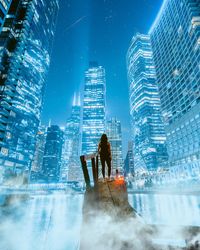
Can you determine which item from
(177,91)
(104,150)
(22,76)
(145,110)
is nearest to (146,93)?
(145,110)

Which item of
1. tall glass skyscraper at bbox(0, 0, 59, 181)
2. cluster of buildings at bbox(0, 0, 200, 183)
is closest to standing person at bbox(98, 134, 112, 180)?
cluster of buildings at bbox(0, 0, 200, 183)

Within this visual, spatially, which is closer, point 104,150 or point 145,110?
point 104,150

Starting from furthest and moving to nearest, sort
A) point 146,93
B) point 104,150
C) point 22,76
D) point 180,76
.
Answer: point 146,93 → point 22,76 → point 180,76 → point 104,150

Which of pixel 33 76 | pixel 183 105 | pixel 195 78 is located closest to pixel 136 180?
pixel 183 105

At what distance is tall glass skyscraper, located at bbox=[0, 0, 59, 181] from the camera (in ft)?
270

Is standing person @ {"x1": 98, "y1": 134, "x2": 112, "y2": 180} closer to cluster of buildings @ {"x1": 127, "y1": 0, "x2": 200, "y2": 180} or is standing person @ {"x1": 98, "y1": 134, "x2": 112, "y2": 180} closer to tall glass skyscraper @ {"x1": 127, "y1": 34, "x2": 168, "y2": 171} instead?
cluster of buildings @ {"x1": 127, "y1": 0, "x2": 200, "y2": 180}

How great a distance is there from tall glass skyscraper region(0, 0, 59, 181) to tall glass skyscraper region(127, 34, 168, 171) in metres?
95.6

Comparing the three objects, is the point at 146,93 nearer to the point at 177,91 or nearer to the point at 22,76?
the point at 177,91

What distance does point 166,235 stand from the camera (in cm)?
707

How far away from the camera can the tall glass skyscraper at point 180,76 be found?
7281 cm

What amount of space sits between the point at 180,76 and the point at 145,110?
74135 millimetres

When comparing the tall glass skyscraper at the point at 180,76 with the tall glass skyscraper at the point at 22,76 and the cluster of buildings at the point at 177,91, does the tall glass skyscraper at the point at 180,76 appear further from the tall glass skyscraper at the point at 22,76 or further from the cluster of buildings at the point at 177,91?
the tall glass skyscraper at the point at 22,76

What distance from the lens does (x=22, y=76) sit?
124 metres

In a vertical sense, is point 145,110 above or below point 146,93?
below
